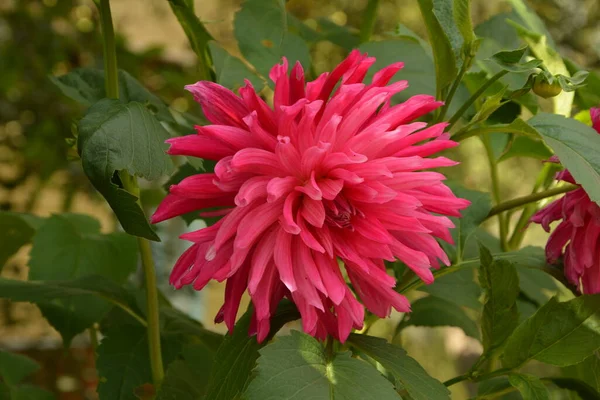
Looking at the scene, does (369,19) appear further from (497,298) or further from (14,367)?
(14,367)

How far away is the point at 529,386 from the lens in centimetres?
39

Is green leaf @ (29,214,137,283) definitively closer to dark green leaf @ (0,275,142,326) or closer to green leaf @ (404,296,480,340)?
dark green leaf @ (0,275,142,326)

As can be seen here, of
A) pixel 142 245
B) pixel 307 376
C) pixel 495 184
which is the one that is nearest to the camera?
pixel 307 376

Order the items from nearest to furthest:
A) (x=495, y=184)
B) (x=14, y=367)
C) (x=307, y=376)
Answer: (x=307, y=376), (x=495, y=184), (x=14, y=367)

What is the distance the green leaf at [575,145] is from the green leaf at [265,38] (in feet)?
0.58

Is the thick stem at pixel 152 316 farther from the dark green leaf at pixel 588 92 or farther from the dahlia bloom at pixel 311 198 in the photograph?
the dark green leaf at pixel 588 92

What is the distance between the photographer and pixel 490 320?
41cm

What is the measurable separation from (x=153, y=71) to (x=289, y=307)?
4.21ft

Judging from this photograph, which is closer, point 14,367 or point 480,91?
point 480,91

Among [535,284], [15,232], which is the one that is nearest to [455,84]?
[535,284]

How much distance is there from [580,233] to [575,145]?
51 mm

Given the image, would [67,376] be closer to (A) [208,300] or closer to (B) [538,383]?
(A) [208,300]

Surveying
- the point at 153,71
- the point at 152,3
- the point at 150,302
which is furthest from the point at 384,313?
the point at 152,3

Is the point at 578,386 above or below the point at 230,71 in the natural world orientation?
below
